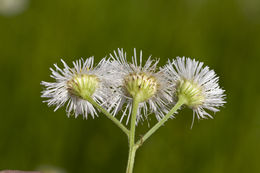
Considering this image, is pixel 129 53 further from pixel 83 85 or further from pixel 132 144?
pixel 132 144

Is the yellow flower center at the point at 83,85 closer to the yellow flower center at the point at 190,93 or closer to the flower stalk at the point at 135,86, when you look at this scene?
the flower stalk at the point at 135,86

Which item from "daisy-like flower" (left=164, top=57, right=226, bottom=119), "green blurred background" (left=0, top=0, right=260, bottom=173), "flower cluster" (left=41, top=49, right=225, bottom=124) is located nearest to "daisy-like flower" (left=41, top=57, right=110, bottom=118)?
"flower cluster" (left=41, top=49, right=225, bottom=124)

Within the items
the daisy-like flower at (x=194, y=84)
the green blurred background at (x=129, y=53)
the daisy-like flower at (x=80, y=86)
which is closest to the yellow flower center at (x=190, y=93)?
the daisy-like flower at (x=194, y=84)

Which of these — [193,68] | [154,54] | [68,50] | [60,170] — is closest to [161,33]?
[154,54]

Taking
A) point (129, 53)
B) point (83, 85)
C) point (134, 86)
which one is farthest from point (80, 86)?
point (129, 53)
